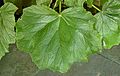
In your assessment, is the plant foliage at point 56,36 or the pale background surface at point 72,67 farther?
the pale background surface at point 72,67

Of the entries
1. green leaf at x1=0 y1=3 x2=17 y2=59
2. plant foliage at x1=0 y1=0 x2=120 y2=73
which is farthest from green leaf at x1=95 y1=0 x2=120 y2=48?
green leaf at x1=0 y1=3 x2=17 y2=59

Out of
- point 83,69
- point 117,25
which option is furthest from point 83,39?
point 83,69

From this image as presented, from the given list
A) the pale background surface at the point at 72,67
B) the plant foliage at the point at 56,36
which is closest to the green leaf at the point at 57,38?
the plant foliage at the point at 56,36

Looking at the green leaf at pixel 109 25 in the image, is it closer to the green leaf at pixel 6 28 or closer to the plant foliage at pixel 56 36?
the plant foliage at pixel 56 36

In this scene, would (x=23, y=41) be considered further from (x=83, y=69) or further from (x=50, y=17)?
(x=83, y=69)

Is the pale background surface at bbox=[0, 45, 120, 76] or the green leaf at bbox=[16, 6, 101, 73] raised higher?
the green leaf at bbox=[16, 6, 101, 73]

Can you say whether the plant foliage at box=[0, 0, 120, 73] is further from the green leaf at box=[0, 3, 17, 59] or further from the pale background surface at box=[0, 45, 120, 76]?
the pale background surface at box=[0, 45, 120, 76]
